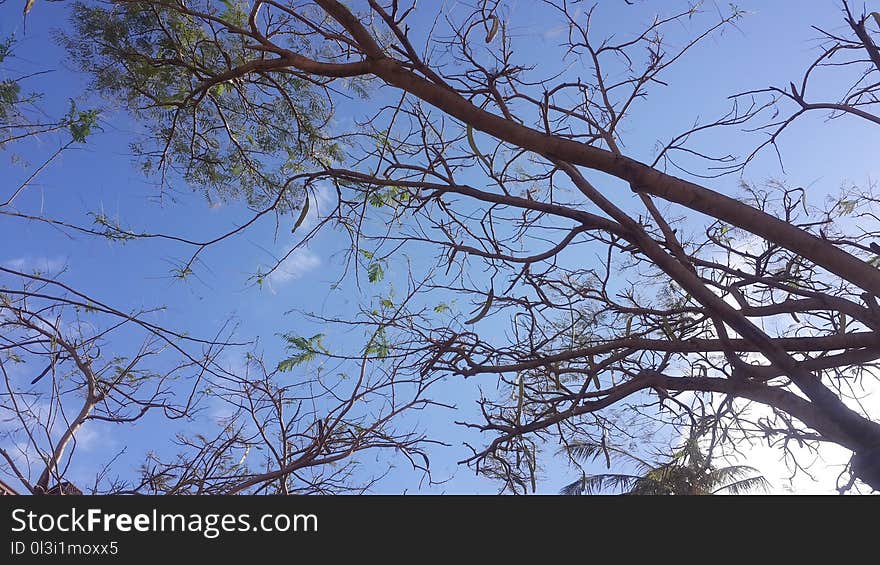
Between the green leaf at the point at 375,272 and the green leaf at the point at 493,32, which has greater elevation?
the green leaf at the point at 493,32

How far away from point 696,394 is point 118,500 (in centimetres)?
214

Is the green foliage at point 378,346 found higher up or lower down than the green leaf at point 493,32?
lower down

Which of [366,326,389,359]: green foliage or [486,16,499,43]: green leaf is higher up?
[486,16,499,43]: green leaf

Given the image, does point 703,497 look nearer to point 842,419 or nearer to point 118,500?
point 842,419

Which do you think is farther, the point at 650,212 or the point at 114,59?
the point at 114,59

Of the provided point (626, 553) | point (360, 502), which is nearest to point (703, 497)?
point (626, 553)

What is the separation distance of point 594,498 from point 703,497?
0.25m

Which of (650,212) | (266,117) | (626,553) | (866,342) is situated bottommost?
(626,553)

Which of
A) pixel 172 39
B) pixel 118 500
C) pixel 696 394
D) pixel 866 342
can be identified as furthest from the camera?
pixel 172 39

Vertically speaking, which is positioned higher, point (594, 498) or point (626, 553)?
point (594, 498)

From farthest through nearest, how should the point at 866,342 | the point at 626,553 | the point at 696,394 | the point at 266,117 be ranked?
the point at 266,117
the point at 696,394
the point at 866,342
the point at 626,553

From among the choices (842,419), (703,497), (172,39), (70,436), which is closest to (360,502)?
(703,497)

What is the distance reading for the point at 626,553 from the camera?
130 centimetres

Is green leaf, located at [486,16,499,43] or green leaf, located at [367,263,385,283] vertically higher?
green leaf, located at [486,16,499,43]
